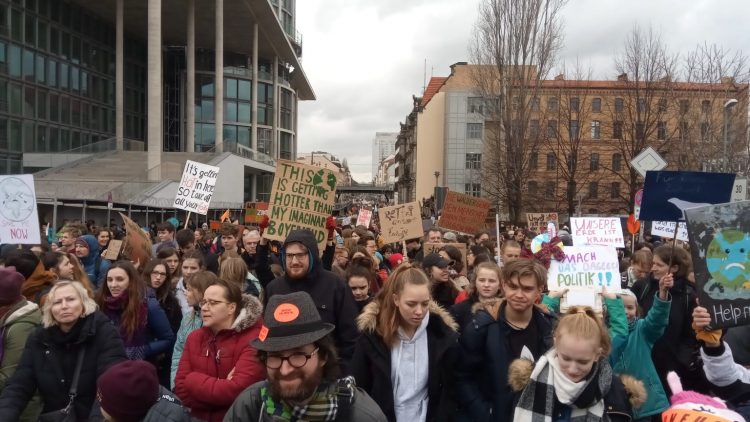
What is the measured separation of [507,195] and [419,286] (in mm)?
28583

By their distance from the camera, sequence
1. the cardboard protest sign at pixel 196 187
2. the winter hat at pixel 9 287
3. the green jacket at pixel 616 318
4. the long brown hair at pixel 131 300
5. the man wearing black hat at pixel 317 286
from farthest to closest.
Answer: the cardboard protest sign at pixel 196 187 → the long brown hair at pixel 131 300 → the man wearing black hat at pixel 317 286 → the winter hat at pixel 9 287 → the green jacket at pixel 616 318

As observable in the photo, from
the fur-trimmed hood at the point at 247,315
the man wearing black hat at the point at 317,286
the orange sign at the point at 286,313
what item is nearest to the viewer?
the orange sign at the point at 286,313

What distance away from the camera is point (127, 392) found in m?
2.66

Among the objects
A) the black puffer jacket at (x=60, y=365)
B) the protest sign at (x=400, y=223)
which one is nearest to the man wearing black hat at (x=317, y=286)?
the black puffer jacket at (x=60, y=365)

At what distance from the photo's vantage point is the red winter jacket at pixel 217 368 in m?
3.54

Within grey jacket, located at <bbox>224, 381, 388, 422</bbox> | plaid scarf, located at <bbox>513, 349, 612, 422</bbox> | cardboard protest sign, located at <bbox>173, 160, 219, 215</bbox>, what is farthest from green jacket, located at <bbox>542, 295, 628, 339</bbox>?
cardboard protest sign, located at <bbox>173, 160, 219, 215</bbox>

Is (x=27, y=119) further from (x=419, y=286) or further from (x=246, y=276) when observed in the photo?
(x=419, y=286)

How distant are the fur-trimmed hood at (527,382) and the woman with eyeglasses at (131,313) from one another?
120 inches

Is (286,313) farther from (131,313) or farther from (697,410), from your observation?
(131,313)

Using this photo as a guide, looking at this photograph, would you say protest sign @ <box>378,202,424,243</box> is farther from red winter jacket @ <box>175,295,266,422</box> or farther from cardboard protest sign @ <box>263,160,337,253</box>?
red winter jacket @ <box>175,295,266,422</box>

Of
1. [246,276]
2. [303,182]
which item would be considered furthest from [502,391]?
[303,182]

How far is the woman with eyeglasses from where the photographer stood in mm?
4758

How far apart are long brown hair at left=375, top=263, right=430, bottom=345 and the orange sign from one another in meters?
1.21

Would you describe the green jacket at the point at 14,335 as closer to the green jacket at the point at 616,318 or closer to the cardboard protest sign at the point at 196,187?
the green jacket at the point at 616,318
